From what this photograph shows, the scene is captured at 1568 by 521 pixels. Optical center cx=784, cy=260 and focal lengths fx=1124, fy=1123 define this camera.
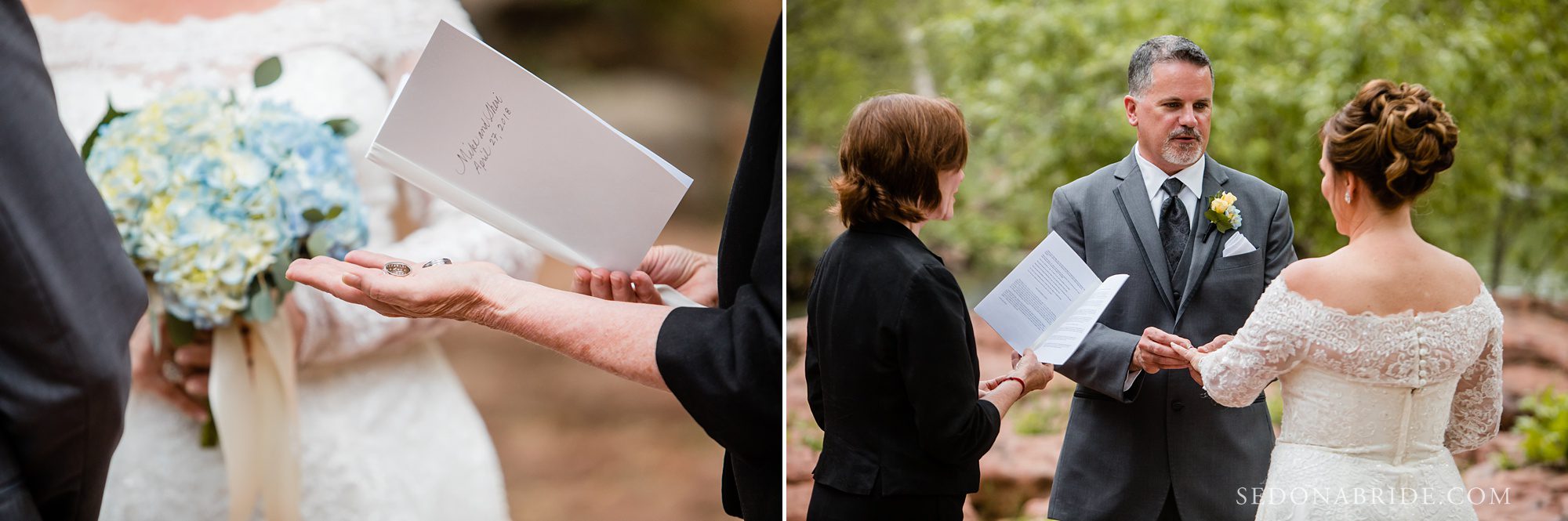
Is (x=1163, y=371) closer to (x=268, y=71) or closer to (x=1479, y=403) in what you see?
(x=1479, y=403)

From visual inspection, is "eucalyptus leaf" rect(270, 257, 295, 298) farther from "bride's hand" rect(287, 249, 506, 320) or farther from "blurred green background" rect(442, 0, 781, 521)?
"blurred green background" rect(442, 0, 781, 521)

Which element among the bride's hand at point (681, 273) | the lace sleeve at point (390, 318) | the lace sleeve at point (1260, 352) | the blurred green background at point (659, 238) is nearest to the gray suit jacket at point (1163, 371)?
the lace sleeve at point (1260, 352)

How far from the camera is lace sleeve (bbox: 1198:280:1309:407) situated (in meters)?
1.65

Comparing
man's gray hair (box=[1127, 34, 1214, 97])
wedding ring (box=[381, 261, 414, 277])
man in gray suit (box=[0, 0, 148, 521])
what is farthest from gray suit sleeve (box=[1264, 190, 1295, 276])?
man in gray suit (box=[0, 0, 148, 521])

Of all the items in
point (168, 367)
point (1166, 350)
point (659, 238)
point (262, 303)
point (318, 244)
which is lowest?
point (659, 238)

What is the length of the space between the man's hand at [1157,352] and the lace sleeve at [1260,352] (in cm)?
7

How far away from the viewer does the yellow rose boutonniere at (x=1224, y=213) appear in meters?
1.78

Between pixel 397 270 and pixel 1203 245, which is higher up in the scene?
pixel 1203 245

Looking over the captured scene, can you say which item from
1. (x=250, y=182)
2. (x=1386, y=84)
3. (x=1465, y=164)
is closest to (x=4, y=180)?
(x=250, y=182)

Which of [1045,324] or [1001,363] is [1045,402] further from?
[1045,324]

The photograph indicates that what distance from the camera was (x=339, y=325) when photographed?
8.19ft

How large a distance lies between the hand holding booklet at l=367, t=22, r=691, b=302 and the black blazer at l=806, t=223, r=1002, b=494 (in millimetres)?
283

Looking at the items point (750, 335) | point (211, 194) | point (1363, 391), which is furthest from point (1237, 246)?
point (211, 194)

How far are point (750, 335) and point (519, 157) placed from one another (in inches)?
17.6
